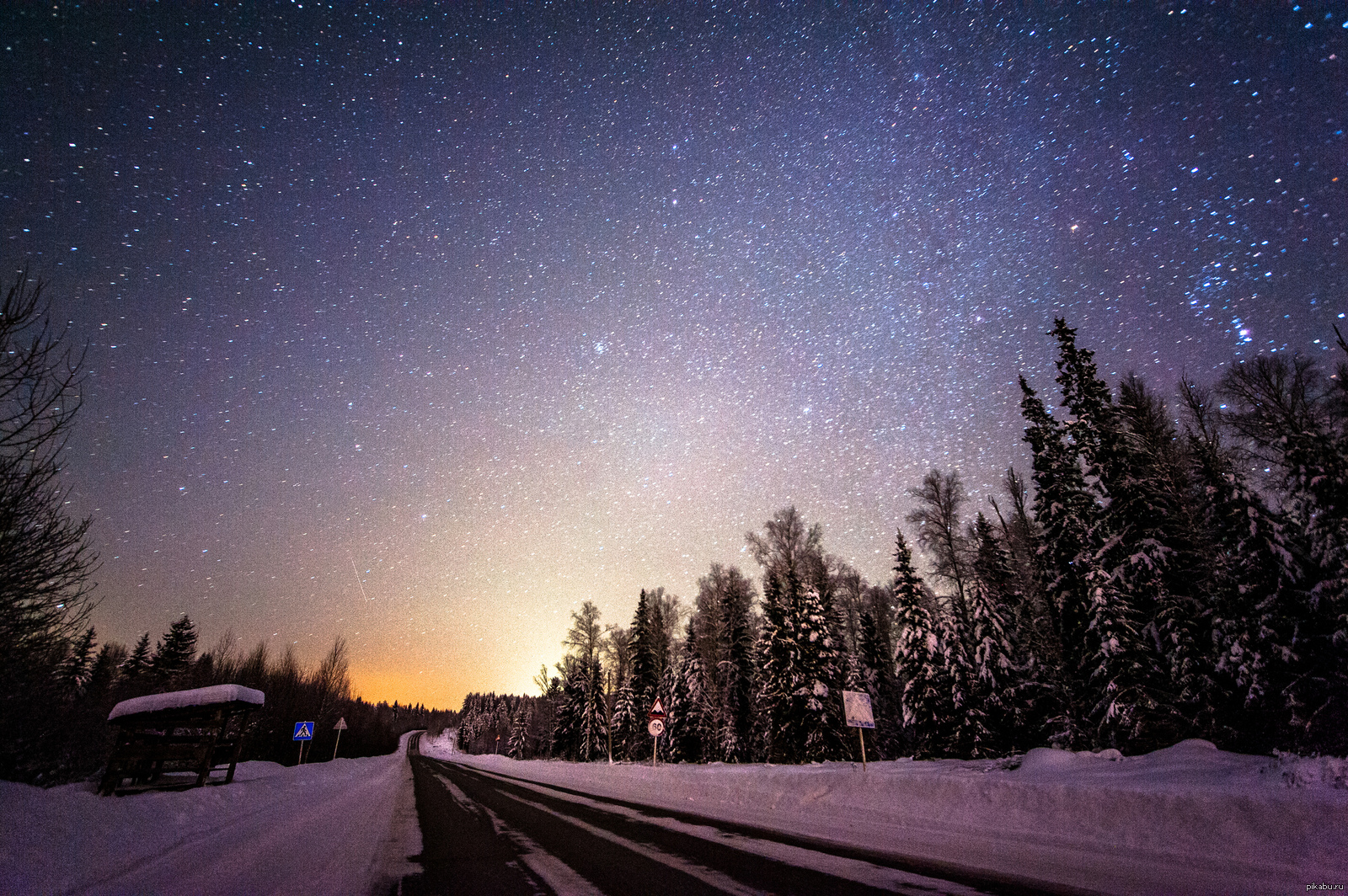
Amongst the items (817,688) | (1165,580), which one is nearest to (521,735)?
(817,688)

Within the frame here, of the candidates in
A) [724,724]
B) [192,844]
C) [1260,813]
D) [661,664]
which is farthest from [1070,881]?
[661,664]

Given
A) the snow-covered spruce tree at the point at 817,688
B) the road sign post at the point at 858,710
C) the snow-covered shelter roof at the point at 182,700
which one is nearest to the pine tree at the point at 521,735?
the snow-covered spruce tree at the point at 817,688

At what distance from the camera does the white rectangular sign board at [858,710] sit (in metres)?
13.8

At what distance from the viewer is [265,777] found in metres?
20.7

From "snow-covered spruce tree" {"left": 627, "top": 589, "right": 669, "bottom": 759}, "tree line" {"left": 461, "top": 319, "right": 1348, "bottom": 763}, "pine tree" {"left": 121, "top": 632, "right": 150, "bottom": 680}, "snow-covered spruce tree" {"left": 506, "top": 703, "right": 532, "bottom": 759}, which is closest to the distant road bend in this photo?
"tree line" {"left": 461, "top": 319, "right": 1348, "bottom": 763}

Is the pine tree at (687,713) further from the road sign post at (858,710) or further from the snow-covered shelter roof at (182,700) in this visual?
the snow-covered shelter roof at (182,700)

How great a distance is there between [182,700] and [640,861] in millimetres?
14311

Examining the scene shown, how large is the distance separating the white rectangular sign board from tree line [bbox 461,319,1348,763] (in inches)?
401

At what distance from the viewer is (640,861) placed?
6.79 meters

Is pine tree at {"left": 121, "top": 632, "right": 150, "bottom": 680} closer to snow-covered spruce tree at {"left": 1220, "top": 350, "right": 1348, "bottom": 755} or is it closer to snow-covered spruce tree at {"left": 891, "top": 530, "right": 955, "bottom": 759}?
snow-covered spruce tree at {"left": 891, "top": 530, "right": 955, "bottom": 759}

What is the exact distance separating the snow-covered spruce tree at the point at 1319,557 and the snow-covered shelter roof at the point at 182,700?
3114cm

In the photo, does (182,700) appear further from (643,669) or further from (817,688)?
(643,669)

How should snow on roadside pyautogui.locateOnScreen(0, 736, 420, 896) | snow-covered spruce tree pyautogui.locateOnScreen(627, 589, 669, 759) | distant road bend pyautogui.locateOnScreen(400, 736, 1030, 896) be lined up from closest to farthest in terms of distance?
distant road bend pyautogui.locateOnScreen(400, 736, 1030, 896)
snow on roadside pyautogui.locateOnScreen(0, 736, 420, 896)
snow-covered spruce tree pyautogui.locateOnScreen(627, 589, 669, 759)

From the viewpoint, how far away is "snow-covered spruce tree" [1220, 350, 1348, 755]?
59.0 feet
